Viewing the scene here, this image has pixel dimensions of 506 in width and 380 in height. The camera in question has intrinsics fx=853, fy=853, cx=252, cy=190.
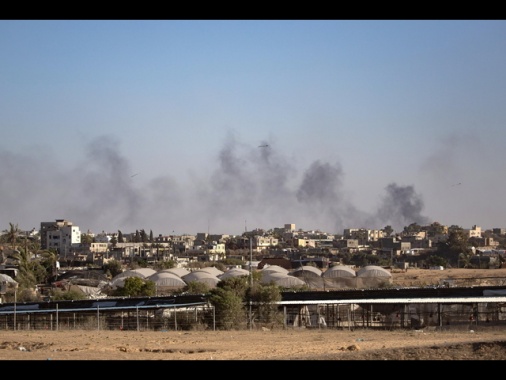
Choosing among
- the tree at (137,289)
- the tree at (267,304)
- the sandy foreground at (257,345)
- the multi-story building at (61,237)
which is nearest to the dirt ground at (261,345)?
the sandy foreground at (257,345)

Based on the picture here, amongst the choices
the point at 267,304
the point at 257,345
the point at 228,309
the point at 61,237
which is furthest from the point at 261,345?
the point at 61,237

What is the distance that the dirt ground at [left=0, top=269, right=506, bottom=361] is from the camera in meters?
18.6

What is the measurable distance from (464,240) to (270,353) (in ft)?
324

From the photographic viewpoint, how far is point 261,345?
24.2m

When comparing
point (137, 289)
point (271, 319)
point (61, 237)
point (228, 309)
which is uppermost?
point (61, 237)

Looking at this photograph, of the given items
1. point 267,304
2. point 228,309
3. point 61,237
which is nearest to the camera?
point 228,309

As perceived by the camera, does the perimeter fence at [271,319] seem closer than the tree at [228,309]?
No

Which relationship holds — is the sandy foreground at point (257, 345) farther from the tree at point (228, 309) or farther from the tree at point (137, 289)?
the tree at point (137, 289)

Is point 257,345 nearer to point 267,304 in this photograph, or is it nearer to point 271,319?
point 271,319

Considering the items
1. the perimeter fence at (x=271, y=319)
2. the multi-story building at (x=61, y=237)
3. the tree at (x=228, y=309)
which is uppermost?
the multi-story building at (x=61, y=237)

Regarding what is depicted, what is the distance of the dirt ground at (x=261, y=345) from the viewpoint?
18.6m

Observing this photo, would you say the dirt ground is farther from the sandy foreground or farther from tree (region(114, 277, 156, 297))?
tree (region(114, 277, 156, 297))

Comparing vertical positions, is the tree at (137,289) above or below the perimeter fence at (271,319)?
above
